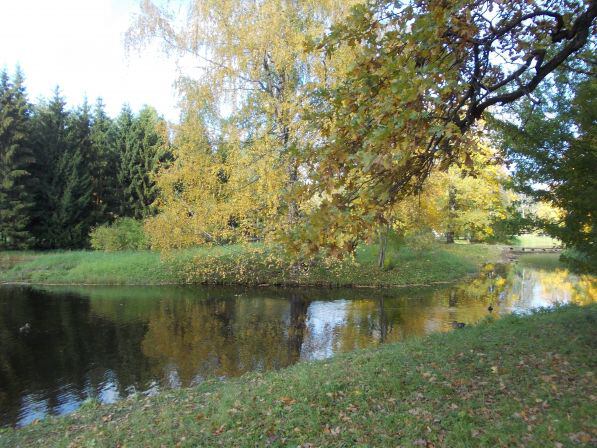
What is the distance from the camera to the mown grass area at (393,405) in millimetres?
4938

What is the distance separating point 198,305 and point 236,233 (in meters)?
7.78

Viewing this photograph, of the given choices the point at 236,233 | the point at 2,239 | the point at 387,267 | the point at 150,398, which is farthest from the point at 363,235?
the point at 2,239

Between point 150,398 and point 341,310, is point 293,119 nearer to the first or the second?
point 150,398

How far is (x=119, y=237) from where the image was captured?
31.2m

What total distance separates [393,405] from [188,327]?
11189mm

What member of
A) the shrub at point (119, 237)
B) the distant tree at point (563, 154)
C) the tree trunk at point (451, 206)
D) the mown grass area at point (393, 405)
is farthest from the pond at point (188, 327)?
the tree trunk at point (451, 206)

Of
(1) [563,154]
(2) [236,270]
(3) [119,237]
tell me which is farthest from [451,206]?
(1) [563,154]

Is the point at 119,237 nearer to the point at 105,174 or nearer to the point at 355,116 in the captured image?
the point at 105,174

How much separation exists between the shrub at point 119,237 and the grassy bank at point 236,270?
4.98 ft

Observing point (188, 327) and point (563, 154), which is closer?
point (563, 154)

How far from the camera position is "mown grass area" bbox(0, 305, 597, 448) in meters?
4.94

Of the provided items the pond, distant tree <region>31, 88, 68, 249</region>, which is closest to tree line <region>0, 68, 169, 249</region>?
distant tree <region>31, 88, 68, 249</region>

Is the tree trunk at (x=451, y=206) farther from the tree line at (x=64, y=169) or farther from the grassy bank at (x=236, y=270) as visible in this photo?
the tree line at (x=64, y=169)

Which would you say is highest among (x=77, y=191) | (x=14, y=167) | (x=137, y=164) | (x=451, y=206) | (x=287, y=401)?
(x=137, y=164)
